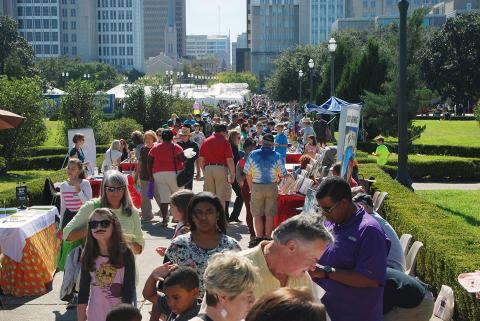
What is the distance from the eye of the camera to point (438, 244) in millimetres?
8242

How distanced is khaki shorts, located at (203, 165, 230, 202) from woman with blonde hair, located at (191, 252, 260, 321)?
9002 millimetres

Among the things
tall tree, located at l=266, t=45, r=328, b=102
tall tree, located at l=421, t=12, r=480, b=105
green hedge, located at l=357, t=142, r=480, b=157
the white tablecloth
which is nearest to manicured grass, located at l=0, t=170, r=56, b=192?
green hedge, located at l=357, t=142, r=480, b=157

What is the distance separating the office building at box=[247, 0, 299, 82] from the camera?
628 ft

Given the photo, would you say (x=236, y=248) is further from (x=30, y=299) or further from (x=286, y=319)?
(x=30, y=299)

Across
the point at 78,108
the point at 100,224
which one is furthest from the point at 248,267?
the point at 78,108

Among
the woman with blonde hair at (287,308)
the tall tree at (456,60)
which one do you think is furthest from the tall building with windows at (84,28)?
the woman with blonde hair at (287,308)

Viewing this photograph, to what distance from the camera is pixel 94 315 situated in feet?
17.7

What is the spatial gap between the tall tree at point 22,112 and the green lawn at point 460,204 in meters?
13.2

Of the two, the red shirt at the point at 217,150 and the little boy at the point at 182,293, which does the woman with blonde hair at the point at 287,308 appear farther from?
the red shirt at the point at 217,150

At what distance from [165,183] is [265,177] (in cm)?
248

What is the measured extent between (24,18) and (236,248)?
581 ft

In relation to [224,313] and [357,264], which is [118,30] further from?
[224,313]

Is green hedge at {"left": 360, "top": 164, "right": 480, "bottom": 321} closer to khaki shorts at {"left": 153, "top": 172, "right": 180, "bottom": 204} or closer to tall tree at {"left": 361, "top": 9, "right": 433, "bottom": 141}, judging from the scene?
khaki shorts at {"left": 153, "top": 172, "right": 180, "bottom": 204}

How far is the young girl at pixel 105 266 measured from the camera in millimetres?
5387
